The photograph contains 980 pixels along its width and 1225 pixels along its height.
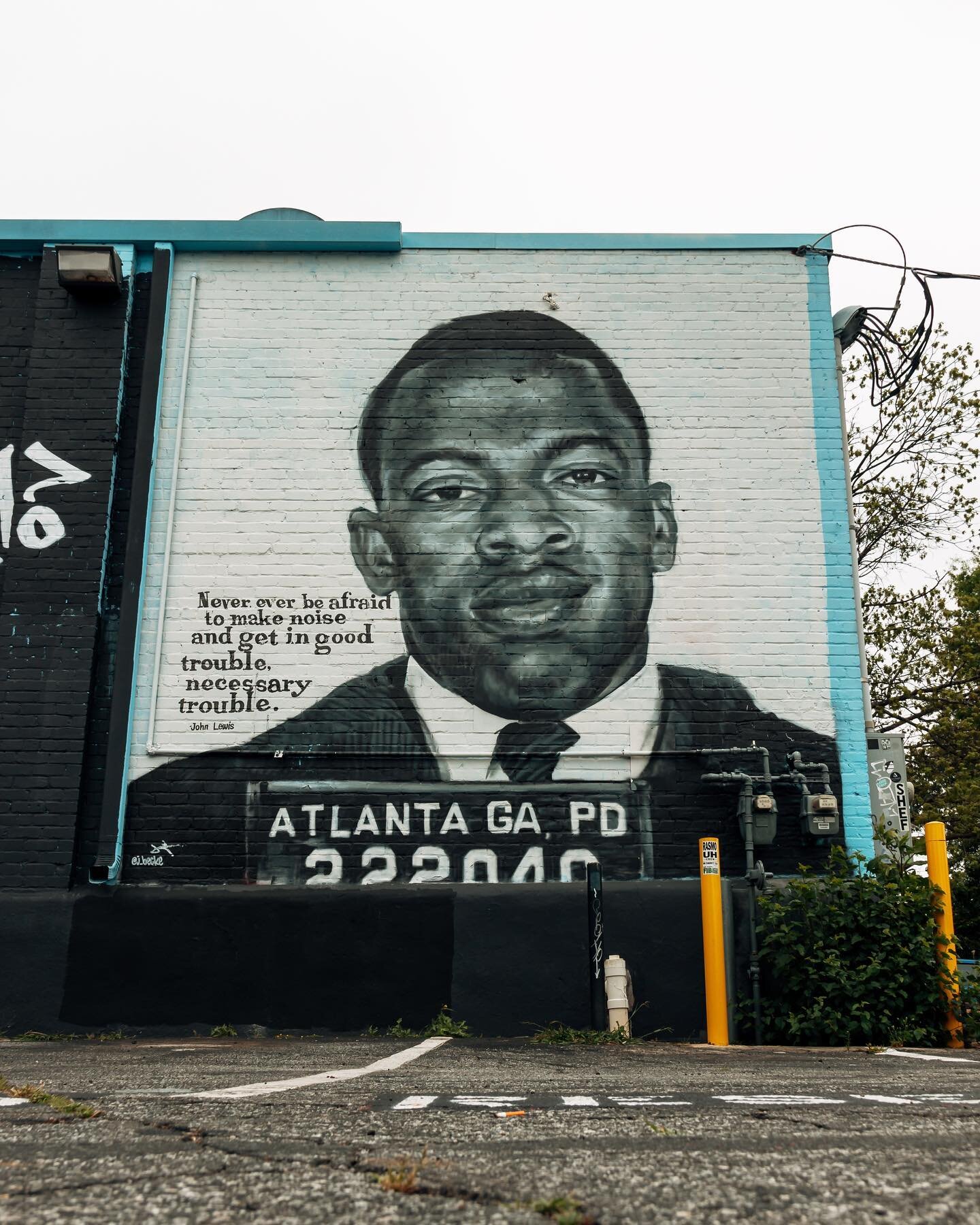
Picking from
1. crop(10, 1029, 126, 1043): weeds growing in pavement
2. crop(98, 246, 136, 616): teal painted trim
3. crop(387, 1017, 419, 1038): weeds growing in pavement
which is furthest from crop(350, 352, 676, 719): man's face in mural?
crop(10, 1029, 126, 1043): weeds growing in pavement

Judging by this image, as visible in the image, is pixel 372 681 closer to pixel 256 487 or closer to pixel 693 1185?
pixel 256 487

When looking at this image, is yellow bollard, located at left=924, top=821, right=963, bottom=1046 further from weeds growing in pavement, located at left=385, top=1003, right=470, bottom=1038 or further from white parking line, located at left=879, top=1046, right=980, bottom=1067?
weeds growing in pavement, located at left=385, top=1003, right=470, bottom=1038

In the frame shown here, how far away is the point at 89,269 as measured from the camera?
9.88 metres

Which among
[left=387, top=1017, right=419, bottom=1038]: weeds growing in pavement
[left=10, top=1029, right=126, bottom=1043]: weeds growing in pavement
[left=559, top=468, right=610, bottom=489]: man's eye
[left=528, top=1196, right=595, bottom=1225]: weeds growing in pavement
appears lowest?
[left=10, top=1029, right=126, bottom=1043]: weeds growing in pavement

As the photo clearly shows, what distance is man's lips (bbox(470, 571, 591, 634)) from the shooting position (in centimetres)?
961

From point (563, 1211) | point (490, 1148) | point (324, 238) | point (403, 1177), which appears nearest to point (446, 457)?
point (324, 238)

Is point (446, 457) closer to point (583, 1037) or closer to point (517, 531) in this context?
point (517, 531)

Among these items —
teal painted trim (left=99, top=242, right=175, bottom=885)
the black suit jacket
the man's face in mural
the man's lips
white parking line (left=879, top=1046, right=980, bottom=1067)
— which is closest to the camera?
white parking line (left=879, top=1046, right=980, bottom=1067)

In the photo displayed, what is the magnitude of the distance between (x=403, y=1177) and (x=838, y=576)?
27.0 ft

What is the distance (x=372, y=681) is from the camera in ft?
30.8

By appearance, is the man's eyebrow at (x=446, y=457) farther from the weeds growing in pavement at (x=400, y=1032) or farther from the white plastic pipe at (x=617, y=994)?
the weeds growing in pavement at (x=400, y=1032)

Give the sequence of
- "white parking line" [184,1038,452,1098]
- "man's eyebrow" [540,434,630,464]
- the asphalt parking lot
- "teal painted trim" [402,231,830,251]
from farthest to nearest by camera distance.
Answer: "teal painted trim" [402,231,830,251], "man's eyebrow" [540,434,630,464], "white parking line" [184,1038,452,1098], the asphalt parking lot

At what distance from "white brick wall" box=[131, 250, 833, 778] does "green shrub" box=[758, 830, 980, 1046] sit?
153 centimetres

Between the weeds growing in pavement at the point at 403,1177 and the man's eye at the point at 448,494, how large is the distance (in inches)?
303
